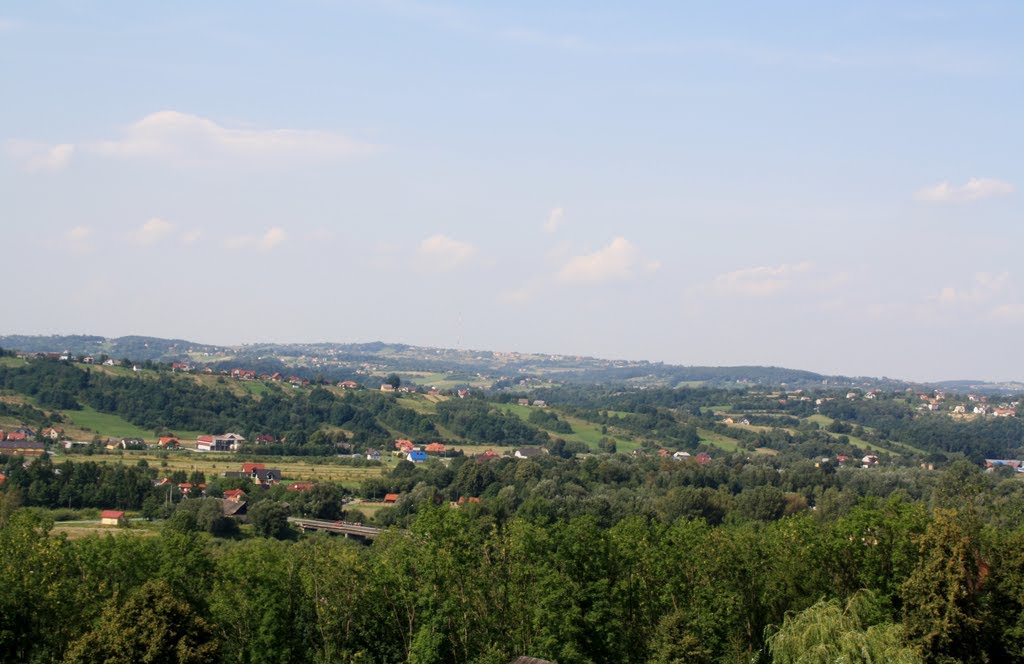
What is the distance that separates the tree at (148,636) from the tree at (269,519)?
43.4 metres

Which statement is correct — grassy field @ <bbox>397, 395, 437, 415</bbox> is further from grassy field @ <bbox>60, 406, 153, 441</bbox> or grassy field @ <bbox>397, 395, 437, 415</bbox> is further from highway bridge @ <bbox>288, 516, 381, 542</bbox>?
highway bridge @ <bbox>288, 516, 381, 542</bbox>

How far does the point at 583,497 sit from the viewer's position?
85.1 metres

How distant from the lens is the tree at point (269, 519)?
70.6m

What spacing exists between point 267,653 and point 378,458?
9357cm

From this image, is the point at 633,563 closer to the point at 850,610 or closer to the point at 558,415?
the point at 850,610

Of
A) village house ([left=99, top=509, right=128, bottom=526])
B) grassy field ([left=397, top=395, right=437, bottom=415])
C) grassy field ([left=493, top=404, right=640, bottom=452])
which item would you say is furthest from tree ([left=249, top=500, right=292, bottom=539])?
grassy field ([left=397, top=395, right=437, bottom=415])

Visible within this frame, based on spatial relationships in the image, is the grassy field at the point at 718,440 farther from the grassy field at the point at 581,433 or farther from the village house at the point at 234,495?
the village house at the point at 234,495

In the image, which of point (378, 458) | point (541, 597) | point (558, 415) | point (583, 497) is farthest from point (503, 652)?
point (558, 415)

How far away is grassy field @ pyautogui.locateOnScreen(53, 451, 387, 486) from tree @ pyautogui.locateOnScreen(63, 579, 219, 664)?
6985cm

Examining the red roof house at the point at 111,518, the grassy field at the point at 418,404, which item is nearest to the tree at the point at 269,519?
the red roof house at the point at 111,518

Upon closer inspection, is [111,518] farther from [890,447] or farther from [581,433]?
[890,447]

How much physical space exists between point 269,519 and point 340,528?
585cm

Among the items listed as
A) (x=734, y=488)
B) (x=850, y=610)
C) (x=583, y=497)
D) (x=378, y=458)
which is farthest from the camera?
(x=378, y=458)

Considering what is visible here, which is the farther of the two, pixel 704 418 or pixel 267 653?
pixel 704 418
